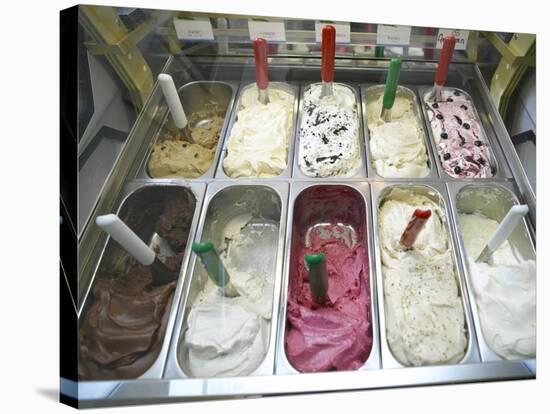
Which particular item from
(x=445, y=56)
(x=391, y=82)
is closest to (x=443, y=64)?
(x=445, y=56)

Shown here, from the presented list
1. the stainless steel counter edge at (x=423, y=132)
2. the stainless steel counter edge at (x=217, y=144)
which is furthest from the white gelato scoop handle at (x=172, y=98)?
the stainless steel counter edge at (x=423, y=132)

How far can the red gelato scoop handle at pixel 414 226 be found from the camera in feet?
3.72

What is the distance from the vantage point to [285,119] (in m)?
1.81

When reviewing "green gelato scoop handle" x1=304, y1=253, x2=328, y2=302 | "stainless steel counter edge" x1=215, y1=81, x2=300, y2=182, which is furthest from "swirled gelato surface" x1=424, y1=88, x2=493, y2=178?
"green gelato scoop handle" x1=304, y1=253, x2=328, y2=302

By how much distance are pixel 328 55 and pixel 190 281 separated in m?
1.12

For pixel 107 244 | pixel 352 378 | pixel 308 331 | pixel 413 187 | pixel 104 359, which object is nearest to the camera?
pixel 352 378

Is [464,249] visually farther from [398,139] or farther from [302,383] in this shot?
[302,383]

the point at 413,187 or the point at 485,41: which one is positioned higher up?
the point at 485,41

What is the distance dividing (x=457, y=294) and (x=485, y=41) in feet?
3.90

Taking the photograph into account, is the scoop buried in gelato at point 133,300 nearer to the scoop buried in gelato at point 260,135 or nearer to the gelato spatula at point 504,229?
the scoop buried in gelato at point 260,135

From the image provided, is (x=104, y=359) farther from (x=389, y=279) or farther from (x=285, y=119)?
(x=285, y=119)

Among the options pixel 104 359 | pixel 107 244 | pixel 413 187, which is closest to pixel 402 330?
pixel 413 187

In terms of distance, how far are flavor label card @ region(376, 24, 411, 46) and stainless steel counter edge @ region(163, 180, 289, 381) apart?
0.85m

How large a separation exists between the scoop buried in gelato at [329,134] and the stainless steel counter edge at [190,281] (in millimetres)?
203
